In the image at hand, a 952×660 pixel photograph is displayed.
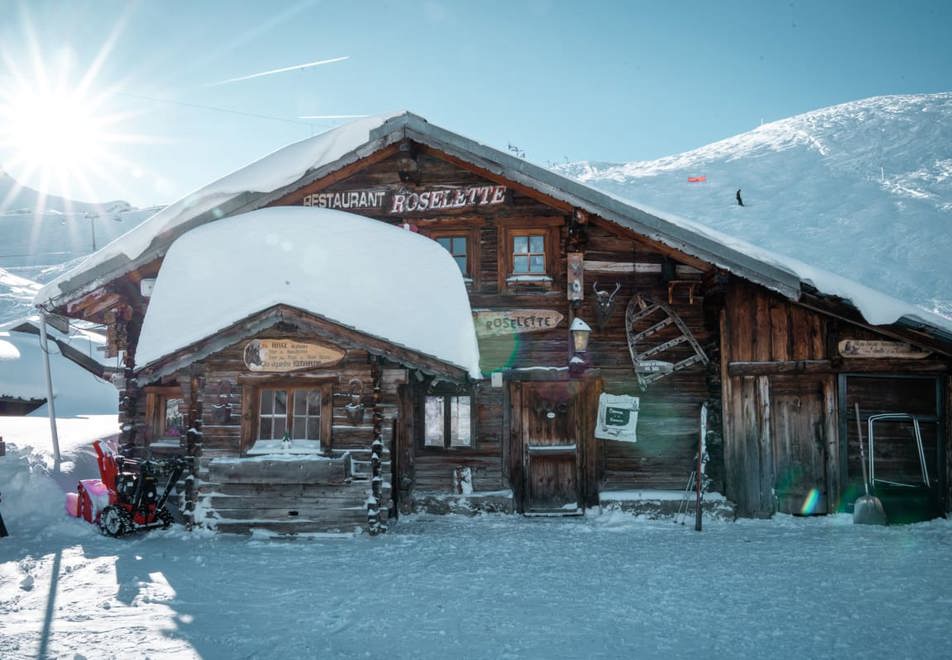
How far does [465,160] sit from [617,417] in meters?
5.06

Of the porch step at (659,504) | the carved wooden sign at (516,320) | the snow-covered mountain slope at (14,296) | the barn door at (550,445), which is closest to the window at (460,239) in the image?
the carved wooden sign at (516,320)

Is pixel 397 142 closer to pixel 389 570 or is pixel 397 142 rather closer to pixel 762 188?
pixel 389 570

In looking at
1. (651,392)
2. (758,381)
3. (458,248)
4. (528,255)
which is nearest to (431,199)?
(458,248)

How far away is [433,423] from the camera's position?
10.5m

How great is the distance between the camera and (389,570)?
6.93 meters

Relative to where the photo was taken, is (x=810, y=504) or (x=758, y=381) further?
(x=758, y=381)

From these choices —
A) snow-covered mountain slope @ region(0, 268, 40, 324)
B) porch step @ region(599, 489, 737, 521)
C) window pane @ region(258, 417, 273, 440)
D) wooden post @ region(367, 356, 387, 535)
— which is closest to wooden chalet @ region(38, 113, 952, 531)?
porch step @ region(599, 489, 737, 521)

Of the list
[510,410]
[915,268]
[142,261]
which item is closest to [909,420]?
[510,410]

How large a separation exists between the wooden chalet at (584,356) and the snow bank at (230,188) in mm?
58

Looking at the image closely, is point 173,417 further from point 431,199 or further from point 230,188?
point 431,199

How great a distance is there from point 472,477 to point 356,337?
331 cm

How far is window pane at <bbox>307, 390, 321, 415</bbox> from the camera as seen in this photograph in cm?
920

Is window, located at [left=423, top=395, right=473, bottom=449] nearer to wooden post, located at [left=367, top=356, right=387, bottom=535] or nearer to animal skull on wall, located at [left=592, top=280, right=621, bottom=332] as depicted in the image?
wooden post, located at [left=367, top=356, right=387, bottom=535]

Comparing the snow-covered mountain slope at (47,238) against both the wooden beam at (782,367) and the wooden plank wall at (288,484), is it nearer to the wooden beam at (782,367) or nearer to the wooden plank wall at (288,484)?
the wooden plank wall at (288,484)
